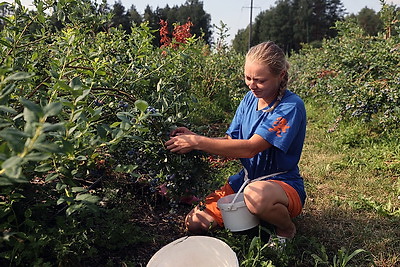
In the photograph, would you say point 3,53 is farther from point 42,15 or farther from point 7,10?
point 7,10

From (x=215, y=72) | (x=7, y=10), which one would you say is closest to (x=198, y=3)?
(x=215, y=72)

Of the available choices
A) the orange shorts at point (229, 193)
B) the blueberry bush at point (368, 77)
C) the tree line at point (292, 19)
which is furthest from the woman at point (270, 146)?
the tree line at point (292, 19)

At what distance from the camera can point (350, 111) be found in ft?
14.8

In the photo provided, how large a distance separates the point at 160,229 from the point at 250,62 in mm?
1028

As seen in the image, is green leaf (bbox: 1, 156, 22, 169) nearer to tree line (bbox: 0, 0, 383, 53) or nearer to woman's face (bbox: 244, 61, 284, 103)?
woman's face (bbox: 244, 61, 284, 103)

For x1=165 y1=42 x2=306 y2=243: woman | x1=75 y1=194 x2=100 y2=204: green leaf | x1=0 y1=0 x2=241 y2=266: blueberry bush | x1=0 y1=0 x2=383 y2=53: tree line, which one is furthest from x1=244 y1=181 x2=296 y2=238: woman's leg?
x1=0 y1=0 x2=383 y2=53: tree line

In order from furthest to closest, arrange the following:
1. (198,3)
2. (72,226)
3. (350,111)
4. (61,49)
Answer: (198,3), (350,111), (61,49), (72,226)

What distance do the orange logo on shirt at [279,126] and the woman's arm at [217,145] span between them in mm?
75

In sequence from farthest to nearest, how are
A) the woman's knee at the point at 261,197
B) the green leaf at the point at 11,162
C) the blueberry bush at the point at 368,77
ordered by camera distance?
1. the blueberry bush at the point at 368,77
2. the woman's knee at the point at 261,197
3. the green leaf at the point at 11,162

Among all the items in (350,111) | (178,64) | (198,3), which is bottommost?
(350,111)

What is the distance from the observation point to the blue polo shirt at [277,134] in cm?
194

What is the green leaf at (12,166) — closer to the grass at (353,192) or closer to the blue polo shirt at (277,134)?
the blue polo shirt at (277,134)

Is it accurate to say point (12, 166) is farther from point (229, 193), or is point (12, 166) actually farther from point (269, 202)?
point (229, 193)

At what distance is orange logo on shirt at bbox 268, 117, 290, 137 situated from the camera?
1937mm
